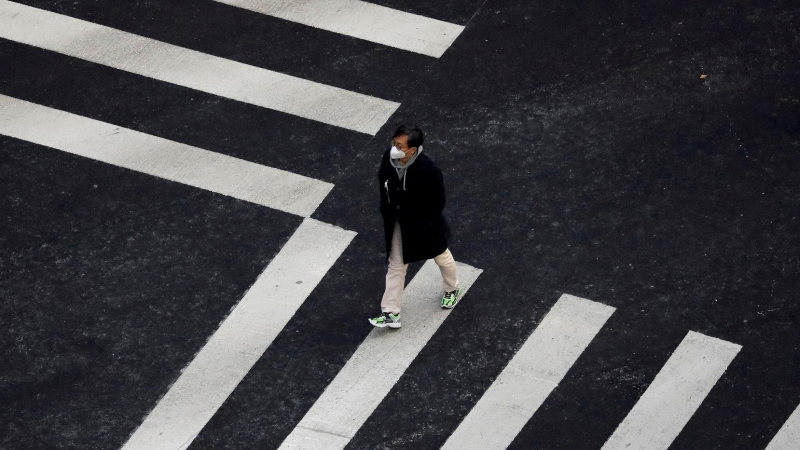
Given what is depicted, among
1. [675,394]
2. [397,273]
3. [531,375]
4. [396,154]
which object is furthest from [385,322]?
[675,394]

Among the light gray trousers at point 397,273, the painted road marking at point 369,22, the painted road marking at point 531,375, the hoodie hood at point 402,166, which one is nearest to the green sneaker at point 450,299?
the light gray trousers at point 397,273

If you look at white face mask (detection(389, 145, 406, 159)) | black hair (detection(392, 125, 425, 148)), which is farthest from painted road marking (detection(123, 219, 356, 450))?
black hair (detection(392, 125, 425, 148))

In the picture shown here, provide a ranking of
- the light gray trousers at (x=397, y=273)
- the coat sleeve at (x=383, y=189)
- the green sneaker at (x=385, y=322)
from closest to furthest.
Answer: the coat sleeve at (x=383, y=189), the light gray trousers at (x=397, y=273), the green sneaker at (x=385, y=322)

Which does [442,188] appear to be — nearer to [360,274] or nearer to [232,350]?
[360,274]

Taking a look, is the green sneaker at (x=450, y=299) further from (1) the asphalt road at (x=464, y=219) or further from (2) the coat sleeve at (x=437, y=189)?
(2) the coat sleeve at (x=437, y=189)

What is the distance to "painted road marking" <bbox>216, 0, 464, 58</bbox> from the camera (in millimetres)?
13812

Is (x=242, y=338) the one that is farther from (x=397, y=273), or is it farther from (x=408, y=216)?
(x=408, y=216)

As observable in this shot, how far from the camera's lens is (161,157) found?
42.1 ft

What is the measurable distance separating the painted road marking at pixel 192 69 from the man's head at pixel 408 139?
2540mm

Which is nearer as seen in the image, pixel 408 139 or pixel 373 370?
pixel 408 139

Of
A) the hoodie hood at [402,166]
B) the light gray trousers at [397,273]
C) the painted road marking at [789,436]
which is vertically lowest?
the painted road marking at [789,436]

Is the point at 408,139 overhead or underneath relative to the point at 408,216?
overhead

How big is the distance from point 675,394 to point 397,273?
232 cm

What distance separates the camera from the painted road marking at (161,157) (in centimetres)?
1242
